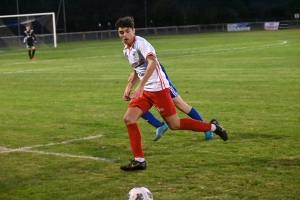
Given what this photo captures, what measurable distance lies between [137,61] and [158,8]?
6746 cm

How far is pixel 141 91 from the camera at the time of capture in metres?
7.22

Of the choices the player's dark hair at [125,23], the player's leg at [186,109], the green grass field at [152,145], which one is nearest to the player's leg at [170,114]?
the green grass field at [152,145]

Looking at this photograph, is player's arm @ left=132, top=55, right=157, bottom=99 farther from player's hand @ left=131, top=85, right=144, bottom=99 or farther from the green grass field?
the green grass field

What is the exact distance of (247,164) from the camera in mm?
7559

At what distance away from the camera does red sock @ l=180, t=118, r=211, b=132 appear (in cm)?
805

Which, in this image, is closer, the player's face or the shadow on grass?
the player's face

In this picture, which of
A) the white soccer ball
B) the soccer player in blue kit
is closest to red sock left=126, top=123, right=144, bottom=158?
the soccer player in blue kit

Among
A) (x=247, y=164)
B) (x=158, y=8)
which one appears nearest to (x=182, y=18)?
(x=158, y=8)

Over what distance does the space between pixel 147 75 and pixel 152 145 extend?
196cm

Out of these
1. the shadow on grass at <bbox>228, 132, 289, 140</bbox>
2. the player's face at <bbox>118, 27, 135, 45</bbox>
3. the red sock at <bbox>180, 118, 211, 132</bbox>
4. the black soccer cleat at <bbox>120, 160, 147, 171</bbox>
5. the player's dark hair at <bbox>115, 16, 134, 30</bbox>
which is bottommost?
the shadow on grass at <bbox>228, 132, 289, 140</bbox>

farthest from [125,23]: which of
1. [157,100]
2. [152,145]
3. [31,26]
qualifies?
[31,26]

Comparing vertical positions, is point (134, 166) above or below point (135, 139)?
below

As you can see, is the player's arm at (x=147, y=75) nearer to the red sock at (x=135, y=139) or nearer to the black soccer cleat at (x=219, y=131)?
the red sock at (x=135, y=139)

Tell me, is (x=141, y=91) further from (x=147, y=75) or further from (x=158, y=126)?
(x=158, y=126)
